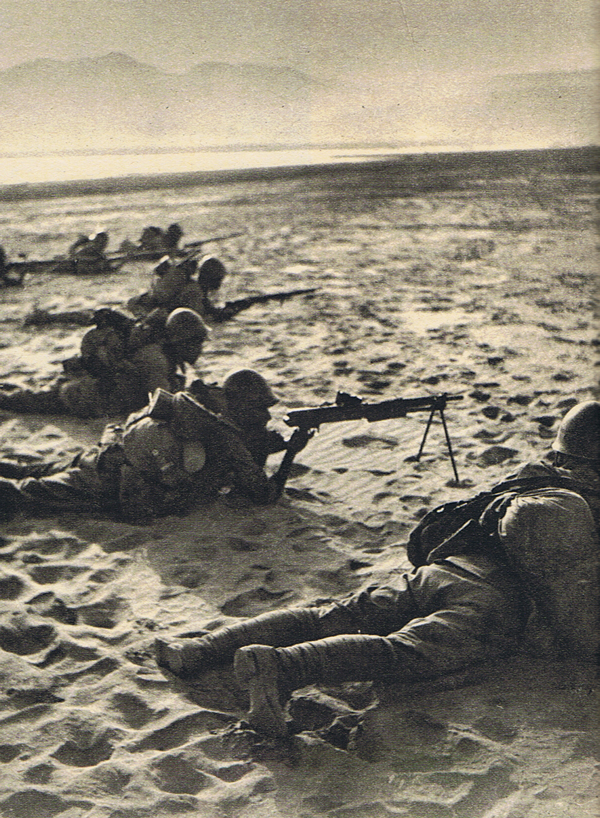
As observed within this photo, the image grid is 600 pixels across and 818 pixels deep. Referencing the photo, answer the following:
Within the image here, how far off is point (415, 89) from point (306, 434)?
795cm

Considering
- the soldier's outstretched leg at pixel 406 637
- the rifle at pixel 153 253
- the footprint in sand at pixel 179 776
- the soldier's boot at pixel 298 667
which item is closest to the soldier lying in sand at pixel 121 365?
the soldier's outstretched leg at pixel 406 637

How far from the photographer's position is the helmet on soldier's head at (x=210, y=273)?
946cm

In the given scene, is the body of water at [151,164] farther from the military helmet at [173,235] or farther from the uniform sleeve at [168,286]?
the uniform sleeve at [168,286]

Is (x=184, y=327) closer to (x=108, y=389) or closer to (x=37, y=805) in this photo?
(x=108, y=389)

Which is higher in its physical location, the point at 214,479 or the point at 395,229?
the point at 395,229

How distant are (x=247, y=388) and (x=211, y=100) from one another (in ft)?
24.7

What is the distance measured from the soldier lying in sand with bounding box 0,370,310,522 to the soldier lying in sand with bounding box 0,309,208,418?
1274mm

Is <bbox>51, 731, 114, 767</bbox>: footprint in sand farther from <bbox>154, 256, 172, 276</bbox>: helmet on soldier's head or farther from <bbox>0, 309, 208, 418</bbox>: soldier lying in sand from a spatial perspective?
<bbox>154, 256, 172, 276</bbox>: helmet on soldier's head

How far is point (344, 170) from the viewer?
2986 cm

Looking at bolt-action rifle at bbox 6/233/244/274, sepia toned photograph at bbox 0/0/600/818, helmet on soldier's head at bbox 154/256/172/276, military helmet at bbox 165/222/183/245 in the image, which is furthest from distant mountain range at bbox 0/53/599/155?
helmet on soldier's head at bbox 154/256/172/276

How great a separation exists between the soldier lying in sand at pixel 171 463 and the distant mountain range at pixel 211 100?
168 inches

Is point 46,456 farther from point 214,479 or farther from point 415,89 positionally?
point 415,89

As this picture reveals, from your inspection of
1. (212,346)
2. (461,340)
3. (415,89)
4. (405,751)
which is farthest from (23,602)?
(415,89)

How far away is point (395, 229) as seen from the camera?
55.9 ft
